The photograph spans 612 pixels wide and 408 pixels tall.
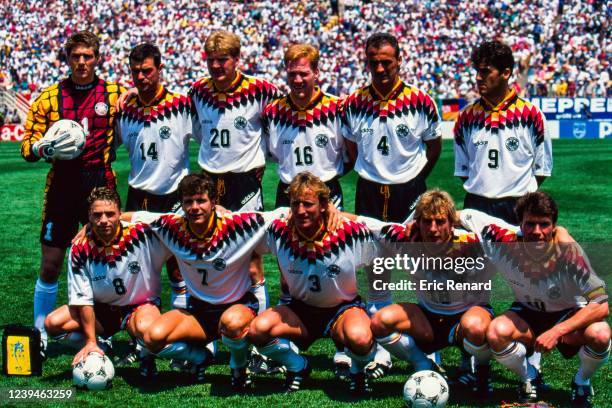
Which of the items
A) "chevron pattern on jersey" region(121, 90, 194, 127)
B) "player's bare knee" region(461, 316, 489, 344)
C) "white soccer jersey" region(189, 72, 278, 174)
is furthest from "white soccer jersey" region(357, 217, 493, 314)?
"chevron pattern on jersey" region(121, 90, 194, 127)

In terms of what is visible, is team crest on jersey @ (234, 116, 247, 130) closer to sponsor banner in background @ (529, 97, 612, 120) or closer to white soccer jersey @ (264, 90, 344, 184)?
white soccer jersey @ (264, 90, 344, 184)

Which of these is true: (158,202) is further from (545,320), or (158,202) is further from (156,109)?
(545,320)

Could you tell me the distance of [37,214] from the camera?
41.3 feet

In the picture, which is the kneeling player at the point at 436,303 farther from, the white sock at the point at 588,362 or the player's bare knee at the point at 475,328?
the white sock at the point at 588,362

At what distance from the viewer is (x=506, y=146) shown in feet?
18.4

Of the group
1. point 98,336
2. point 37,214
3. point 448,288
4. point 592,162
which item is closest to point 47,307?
point 98,336

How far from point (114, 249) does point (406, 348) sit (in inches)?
72.6

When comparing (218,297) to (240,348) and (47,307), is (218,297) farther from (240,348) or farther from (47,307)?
(47,307)

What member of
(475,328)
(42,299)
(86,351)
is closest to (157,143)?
(42,299)

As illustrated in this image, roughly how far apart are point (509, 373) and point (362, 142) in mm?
1744

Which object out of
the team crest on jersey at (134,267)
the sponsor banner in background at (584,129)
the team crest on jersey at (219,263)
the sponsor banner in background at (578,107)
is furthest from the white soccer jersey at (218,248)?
the sponsor banner in background at (584,129)

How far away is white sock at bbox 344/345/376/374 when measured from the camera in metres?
4.89

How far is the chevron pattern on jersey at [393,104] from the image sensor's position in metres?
5.84

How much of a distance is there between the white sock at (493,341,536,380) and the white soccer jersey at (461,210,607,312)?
0.33m
